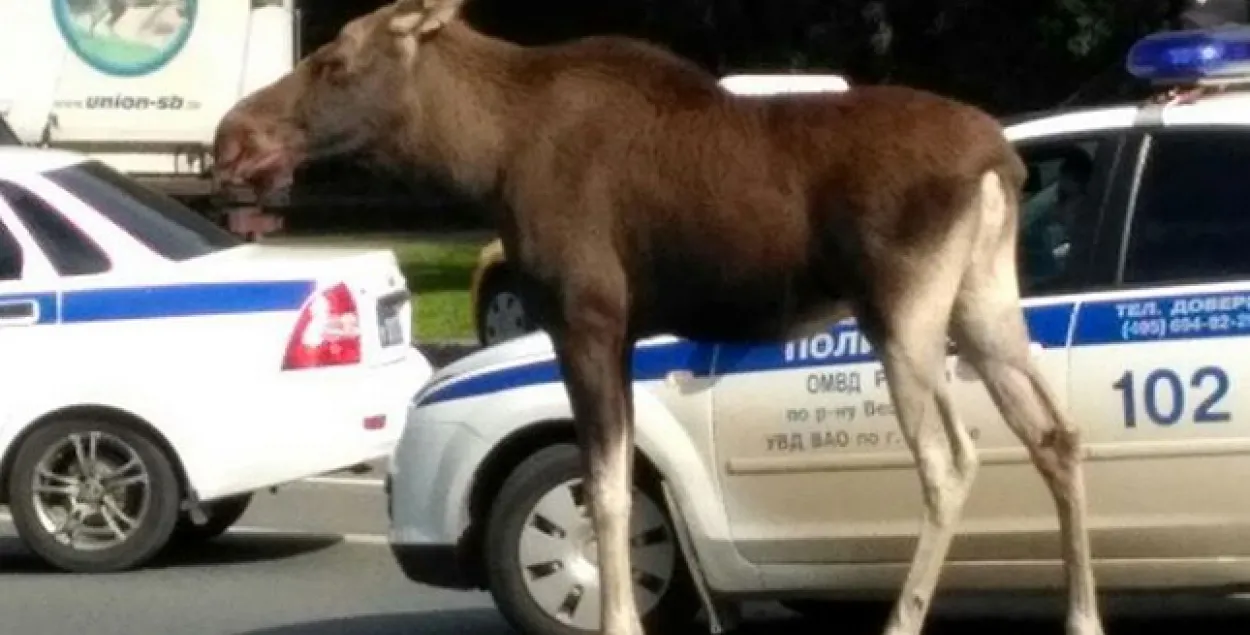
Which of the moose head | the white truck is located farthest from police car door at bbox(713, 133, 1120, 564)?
the white truck

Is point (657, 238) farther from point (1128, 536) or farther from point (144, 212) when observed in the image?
point (144, 212)

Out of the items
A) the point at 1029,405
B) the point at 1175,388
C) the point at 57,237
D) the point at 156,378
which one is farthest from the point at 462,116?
the point at 57,237

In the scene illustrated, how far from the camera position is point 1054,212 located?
9852 mm

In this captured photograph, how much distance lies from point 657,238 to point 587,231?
0.59 feet

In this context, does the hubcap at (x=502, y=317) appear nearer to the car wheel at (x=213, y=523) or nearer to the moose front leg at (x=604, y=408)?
the car wheel at (x=213, y=523)

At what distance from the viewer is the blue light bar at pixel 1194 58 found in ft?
32.0

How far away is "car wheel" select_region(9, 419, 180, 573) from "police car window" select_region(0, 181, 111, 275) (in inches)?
25.8

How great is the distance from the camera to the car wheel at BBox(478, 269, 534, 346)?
21.9m

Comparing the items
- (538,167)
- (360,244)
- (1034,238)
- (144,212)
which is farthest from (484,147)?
(360,244)

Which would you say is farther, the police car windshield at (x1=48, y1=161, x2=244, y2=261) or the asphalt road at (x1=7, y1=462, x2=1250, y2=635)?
the police car windshield at (x1=48, y1=161, x2=244, y2=261)

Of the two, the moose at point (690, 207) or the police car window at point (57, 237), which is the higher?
the moose at point (690, 207)

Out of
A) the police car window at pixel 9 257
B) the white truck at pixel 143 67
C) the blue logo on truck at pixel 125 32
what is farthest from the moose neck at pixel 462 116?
the blue logo on truck at pixel 125 32

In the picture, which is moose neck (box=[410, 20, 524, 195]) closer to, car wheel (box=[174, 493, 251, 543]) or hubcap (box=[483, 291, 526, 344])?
car wheel (box=[174, 493, 251, 543])

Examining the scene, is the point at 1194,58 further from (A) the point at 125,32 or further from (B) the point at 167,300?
(A) the point at 125,32
